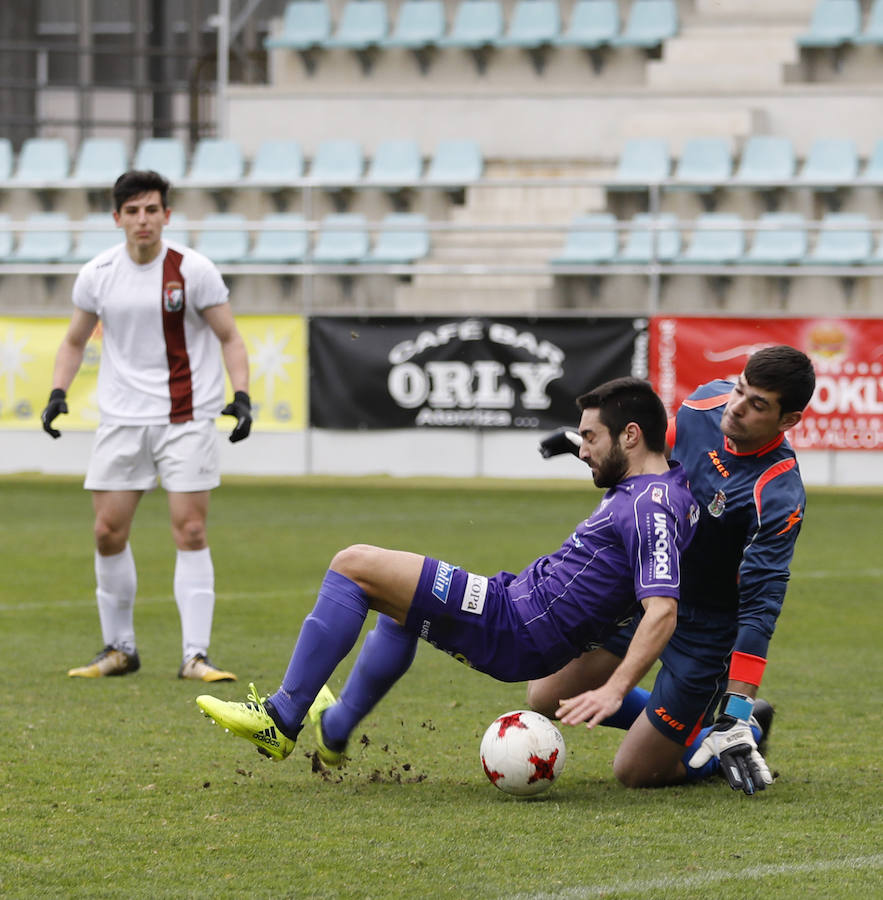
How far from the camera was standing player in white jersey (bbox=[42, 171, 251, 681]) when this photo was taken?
20.6 feet

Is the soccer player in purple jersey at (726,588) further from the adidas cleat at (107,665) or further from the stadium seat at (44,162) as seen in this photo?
the stadium seat at (44,162)

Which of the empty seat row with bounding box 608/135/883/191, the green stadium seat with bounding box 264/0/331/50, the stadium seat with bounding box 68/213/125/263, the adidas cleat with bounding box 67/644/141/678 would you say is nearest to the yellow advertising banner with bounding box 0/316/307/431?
the stadium seat with bounding box 68/213/125/263

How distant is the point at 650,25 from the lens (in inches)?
757

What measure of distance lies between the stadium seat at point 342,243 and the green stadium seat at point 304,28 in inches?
133

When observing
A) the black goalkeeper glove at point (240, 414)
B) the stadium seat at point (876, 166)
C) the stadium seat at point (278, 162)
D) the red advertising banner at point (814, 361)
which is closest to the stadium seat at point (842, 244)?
the stadium seat at point (876, 166)

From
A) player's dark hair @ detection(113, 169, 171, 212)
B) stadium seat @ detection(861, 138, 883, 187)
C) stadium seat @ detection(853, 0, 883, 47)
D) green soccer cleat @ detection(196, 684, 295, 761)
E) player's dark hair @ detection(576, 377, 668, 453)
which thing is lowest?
green soccer cleat @ detection(196, 684, 295, 761)

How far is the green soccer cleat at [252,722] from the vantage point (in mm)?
4082

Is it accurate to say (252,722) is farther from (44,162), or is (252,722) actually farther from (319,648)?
(44,162)

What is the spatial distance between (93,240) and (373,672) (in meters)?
14.8

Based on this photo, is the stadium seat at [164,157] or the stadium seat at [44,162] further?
the stadium seat at [44,162]

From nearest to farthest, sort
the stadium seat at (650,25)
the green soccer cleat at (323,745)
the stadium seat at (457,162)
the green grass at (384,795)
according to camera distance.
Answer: the green grass at (384,795) < the green soccer cleat at (323,745) < the stadium seat at (457,162) < the stadium seat at (650,25)

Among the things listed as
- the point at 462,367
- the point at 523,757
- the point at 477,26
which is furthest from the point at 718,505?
the point at 477,26

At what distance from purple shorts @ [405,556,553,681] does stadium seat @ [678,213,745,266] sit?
12488 mm

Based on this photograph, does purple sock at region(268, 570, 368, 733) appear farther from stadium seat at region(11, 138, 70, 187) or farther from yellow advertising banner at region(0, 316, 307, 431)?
stadium seat at region(11, 138, 70, 187)
